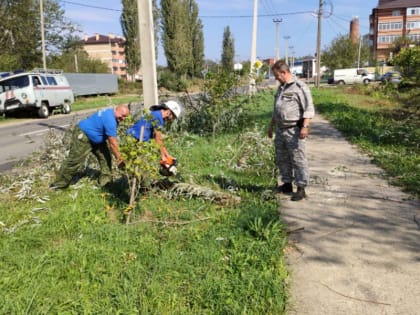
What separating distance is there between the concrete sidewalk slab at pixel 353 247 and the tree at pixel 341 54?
61.5 metres

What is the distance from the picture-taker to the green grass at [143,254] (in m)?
2.90

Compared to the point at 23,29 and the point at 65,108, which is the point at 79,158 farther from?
the point at 23,29

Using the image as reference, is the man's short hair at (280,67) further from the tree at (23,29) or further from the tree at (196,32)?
the tree at (196,32)

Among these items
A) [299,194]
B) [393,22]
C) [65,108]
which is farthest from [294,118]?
[393,22]

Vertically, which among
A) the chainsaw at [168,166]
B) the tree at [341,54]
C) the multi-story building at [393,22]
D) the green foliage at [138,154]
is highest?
the multi-story building at [393,22]

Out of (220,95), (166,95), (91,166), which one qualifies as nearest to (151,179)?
(91,166)

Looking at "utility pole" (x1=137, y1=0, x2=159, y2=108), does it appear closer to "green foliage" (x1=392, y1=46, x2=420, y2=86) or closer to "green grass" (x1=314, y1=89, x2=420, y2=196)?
"green grass" (x1=314, y1=89, x2=420, y2=196)

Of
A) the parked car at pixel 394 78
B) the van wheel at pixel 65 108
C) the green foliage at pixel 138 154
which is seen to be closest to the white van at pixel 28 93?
the van wheel at pixel 65 108

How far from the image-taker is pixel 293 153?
4930mm

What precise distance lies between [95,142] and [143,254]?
265cm

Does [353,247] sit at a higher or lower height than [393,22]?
lower

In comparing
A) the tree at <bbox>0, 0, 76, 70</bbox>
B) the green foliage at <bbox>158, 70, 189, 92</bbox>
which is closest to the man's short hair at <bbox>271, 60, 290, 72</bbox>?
the green foliage at <bbox>158, 70, 189, 92</bbox>

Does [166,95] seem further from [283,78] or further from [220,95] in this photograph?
[283,78]

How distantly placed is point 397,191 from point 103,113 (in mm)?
4326
